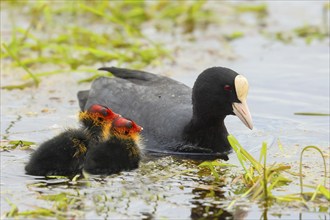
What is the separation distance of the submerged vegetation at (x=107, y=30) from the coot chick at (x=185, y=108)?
1255mm

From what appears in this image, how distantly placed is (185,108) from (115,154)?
135cm

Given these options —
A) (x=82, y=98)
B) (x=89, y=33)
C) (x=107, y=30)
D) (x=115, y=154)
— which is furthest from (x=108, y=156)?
(x=107, y=30)

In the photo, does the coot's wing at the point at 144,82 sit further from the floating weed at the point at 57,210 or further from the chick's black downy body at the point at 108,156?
the floating weed at the point at 57,210

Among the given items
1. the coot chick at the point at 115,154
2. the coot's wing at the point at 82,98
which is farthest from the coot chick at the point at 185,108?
the coot chick at the point at 115,154

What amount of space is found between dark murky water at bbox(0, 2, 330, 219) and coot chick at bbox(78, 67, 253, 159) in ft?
0.83

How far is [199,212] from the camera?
6020mm

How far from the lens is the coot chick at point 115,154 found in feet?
22.0

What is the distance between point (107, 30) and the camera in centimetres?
1145

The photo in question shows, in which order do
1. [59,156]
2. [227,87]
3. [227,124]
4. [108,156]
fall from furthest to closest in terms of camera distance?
[227,124]
[227,87]
[108,156]
[59,156]

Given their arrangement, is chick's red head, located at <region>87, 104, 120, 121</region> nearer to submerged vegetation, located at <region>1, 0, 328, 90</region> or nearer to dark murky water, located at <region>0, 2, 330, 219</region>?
dark murky water, located at <region>0, 2, 330, 219</region>

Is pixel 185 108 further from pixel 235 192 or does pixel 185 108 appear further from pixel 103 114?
pixel 235 192

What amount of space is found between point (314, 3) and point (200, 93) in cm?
522

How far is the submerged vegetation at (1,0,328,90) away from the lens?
32.9 ft

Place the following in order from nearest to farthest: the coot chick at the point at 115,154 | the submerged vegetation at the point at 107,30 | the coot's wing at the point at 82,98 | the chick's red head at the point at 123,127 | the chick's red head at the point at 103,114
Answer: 1. the coot chick at the point at 115,154
2. the chick's red head at the point at 123,127
3. the chick's red head at the point at 103,114
4. the coot's wing at the point at 82,98
5. the submerged vegetation at the point at 107,30
